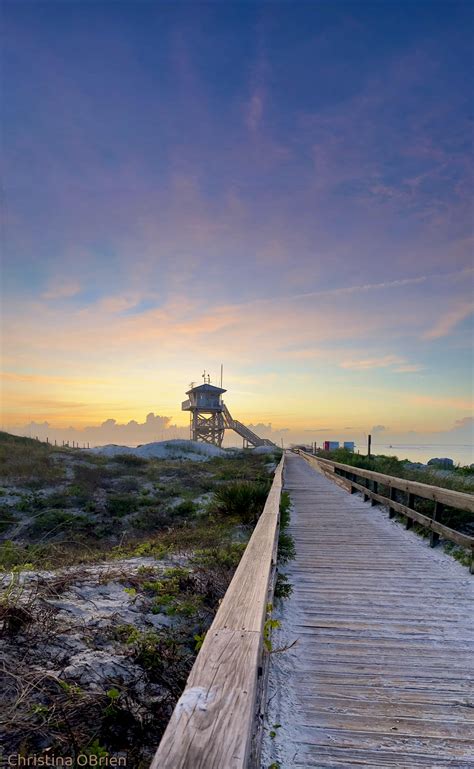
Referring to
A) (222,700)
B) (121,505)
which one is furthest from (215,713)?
(121,505)

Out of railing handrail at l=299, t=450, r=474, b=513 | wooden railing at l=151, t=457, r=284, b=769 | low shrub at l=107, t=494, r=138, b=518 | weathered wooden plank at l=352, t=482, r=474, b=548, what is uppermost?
railing handrail at l=299, t=450, r=474, b=513

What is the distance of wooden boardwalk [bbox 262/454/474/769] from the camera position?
250 centimetres

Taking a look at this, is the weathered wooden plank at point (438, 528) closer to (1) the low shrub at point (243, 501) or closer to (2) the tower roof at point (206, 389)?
(1) the low shrub at point (243, 501)

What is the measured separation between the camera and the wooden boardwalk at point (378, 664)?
8.19 feet

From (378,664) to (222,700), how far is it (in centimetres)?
225

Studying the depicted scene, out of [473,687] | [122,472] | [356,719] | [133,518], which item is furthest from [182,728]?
[122,472]

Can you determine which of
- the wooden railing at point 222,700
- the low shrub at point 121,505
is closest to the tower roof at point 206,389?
the low shrub at point 121,505

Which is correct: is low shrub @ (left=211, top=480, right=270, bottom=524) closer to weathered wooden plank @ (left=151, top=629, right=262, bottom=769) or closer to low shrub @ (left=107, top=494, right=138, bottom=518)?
low shrub @ (left=107, top=494, right=138, bottom=518)

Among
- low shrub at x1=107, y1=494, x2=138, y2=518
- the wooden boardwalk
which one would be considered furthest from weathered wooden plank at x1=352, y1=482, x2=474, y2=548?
low shrub at x1=107, y1=494, x2=138, y2=518

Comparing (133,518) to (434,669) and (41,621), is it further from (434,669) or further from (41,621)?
(434,669)

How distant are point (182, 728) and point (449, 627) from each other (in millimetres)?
3437

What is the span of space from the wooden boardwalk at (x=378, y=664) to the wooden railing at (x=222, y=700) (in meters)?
0.73

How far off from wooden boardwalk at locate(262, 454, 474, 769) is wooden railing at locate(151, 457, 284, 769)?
0.73 metres

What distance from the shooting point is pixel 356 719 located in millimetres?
2723
